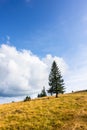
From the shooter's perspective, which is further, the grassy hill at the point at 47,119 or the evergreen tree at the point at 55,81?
the evergreen tree at the point at 55,81

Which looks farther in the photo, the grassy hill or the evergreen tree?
the evergreen tree

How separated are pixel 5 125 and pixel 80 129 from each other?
34.1 feet

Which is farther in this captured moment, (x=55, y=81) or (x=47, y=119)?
(x=55, y=81)

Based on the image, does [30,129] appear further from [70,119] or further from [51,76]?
[51,76]

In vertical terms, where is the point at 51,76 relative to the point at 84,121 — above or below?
above

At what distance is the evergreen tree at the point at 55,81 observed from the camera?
6292 centimetres

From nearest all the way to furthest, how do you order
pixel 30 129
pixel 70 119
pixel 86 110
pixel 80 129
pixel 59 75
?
pixel 80 129, pixel 30 129, pixel 70 119, pixel 86 110, pixel 59 75

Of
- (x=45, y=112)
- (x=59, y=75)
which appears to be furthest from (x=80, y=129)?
(x=59, y=75)

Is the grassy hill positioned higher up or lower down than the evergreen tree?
lower down

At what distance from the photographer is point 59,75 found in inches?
2530

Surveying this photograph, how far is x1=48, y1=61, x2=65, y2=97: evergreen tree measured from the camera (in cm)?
6292

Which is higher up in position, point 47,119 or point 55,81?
point 55,81

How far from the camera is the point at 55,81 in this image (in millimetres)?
63375

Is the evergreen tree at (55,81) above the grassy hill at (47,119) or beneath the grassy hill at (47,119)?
above
